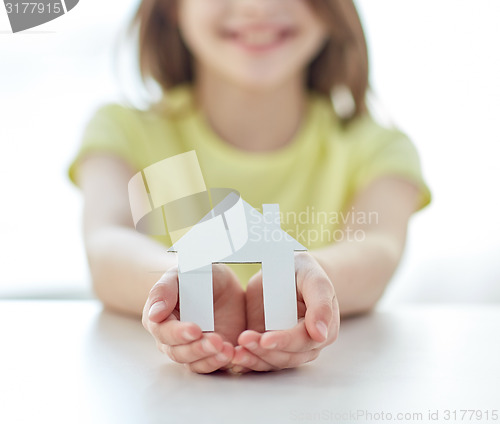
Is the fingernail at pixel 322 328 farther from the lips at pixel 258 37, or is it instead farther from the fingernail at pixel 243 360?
the lips at pixel 258 37

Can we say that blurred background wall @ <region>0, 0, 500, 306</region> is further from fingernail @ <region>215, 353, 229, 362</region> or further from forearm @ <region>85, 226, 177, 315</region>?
fingernail @ <region>215, 353, 229, 362</region>

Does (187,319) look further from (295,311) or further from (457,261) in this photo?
(457,261)

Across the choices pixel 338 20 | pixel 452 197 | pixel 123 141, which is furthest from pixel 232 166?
pixel 452 197

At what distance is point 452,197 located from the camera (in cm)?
115

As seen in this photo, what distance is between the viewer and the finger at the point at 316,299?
34cm

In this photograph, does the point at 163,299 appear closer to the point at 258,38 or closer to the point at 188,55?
the point at 258,38

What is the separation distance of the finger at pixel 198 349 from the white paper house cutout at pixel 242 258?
0.01 meters

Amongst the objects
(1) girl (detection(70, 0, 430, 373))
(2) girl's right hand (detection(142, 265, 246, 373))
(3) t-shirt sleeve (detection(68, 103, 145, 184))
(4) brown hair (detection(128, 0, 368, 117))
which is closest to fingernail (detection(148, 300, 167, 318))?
(2) girl's right hand (detection(142, 265, 246, 373))

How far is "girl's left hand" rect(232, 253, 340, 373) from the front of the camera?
1.11ft

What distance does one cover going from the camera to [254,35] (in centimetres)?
85

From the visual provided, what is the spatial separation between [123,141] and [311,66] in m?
0.38

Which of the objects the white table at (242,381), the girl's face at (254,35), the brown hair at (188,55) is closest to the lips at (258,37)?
the girl's face at (254,35)

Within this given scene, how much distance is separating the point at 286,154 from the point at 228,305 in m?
0.57

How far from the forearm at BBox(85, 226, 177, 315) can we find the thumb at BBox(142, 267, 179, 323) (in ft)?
0.27
